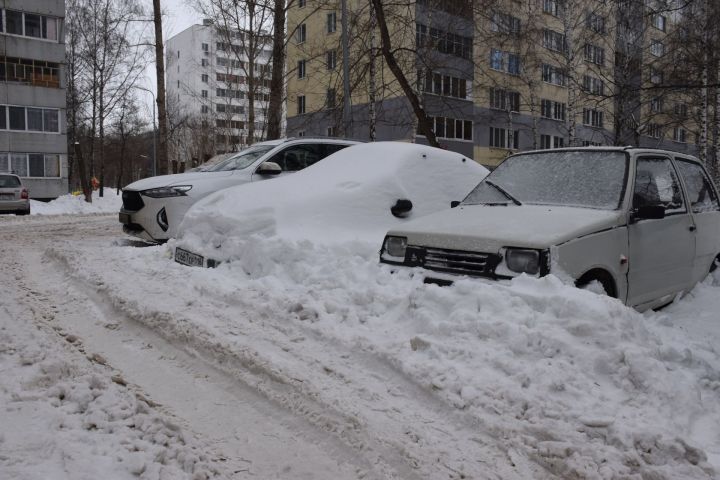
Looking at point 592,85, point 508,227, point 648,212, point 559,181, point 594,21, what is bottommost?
point 508,227

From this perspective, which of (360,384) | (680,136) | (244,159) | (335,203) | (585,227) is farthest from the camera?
(680,136)

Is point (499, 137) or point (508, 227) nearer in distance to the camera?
point (508, 227)

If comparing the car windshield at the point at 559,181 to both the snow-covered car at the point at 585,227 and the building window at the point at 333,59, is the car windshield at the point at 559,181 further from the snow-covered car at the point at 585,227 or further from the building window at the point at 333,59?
the building window at the point at 333,59

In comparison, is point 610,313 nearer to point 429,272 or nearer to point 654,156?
point 429,272

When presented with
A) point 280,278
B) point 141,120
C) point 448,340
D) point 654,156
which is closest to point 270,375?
point 448,340

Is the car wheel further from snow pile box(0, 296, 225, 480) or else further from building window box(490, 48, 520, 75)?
building window box(490, 48, 520, 75)

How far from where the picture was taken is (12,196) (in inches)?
741

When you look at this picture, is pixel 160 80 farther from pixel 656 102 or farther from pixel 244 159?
pixel 656 102

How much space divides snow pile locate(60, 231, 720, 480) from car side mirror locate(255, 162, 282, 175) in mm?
3582

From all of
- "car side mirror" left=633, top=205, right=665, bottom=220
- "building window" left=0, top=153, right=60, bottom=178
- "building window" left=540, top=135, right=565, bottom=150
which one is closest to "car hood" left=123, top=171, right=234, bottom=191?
"car side mirror" left=633, top=205, right=665, bottom=220

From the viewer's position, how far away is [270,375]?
3479mm

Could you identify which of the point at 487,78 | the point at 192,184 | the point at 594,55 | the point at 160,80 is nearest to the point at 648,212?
the point at 192,184

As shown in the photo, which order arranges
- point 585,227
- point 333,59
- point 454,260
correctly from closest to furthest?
1. point 585,227
2. point 454,260
3. point 333,59

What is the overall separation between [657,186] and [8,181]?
2055cm
